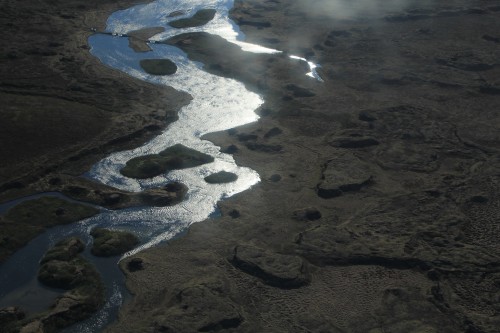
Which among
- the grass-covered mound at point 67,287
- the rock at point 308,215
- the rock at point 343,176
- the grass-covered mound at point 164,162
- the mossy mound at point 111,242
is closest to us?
the grass-covered mound at point 67,287

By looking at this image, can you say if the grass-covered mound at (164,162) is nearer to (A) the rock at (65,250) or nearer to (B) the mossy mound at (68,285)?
(A) the rock at (65,250)

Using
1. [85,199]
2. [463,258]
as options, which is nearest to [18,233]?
[85,199]

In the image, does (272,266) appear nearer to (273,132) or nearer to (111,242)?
(111,242)

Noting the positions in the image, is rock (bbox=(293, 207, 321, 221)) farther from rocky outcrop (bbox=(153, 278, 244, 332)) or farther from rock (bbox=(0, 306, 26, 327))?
rock (bbox=(0, 306, 26, 327))

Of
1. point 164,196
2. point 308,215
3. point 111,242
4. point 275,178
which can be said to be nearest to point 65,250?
point 111,242

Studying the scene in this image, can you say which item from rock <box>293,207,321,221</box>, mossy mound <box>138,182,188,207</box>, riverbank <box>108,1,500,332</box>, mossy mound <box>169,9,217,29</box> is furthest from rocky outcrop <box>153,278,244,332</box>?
mossy mound <box>169,9,217,29</box>

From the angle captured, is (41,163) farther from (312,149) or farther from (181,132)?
(312,149)

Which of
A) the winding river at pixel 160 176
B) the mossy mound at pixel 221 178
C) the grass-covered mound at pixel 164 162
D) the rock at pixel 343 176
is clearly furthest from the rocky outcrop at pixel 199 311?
the grass-covered mound at pixel 164 162
